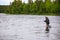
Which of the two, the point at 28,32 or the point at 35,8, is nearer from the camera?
the point at 28,32

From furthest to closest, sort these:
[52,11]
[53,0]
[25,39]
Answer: [53,0], [52,11], [25,39]

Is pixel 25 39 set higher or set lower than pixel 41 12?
higher

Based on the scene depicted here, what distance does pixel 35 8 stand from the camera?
56781 mm

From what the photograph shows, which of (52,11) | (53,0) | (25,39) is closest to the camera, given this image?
(25,39)

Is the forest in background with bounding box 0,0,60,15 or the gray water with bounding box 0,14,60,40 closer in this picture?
the gray water with bounding box 0,14,60,40

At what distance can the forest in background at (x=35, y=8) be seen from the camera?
54281 mm

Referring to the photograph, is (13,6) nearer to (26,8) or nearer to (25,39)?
(26,8)

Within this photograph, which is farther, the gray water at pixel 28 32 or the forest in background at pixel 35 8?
the forest in background at pixel 35 8

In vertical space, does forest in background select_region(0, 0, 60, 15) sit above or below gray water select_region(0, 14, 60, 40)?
below

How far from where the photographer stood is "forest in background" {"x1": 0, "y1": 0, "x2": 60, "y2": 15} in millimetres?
54281

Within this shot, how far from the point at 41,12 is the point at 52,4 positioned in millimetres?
3432

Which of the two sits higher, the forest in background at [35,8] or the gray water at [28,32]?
the gray water at [28,32]

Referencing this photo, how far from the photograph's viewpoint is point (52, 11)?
5419 centimetres

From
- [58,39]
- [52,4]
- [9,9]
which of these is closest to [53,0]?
[52,4]
